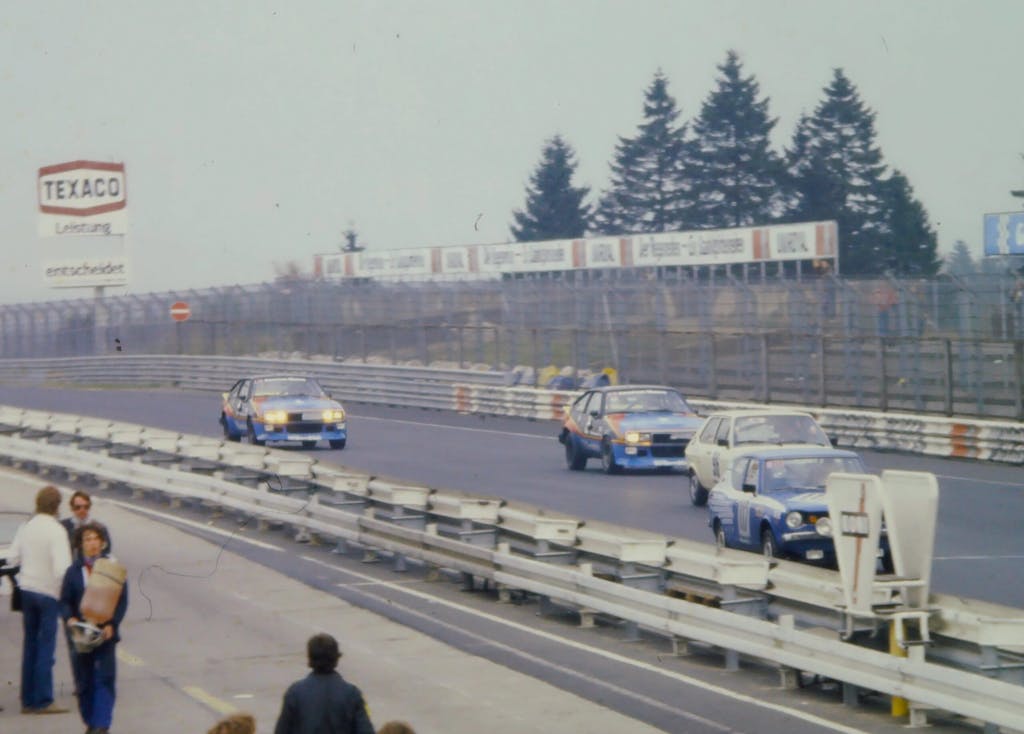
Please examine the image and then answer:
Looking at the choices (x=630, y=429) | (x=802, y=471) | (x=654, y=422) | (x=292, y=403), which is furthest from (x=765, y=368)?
(x=802, y=471)

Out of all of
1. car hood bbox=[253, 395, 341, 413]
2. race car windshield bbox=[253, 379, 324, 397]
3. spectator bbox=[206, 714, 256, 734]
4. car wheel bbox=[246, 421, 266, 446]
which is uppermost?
race car windshield bbox=[253, 379, 324, 397]

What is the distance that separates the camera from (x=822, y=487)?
17.5 m

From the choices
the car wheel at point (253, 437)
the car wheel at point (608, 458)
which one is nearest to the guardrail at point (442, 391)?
the car wheel at point (608, 458)

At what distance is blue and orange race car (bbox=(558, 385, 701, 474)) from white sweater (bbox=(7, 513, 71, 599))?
17.2m

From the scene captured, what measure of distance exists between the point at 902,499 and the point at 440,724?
3.53 meters

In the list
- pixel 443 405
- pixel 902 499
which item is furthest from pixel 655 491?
pixel 443 405

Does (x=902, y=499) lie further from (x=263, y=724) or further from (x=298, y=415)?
(x=298, y=415)

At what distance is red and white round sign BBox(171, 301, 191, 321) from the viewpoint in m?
56.9

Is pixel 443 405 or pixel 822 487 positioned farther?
pixel 443 405

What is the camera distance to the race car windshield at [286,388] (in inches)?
1340

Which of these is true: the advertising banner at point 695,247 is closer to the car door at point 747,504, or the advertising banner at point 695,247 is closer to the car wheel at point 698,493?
the car wheel at point 698,493

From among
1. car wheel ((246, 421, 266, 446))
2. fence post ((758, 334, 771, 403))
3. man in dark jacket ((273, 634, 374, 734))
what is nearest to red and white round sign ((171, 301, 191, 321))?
car wheel ((246, 421, 266, 446))

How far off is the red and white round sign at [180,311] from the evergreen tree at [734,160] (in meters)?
38.3

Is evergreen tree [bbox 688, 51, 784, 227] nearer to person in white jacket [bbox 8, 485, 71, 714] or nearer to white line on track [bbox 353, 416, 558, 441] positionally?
white line on track [bbox 353, 416, 558, 441]
